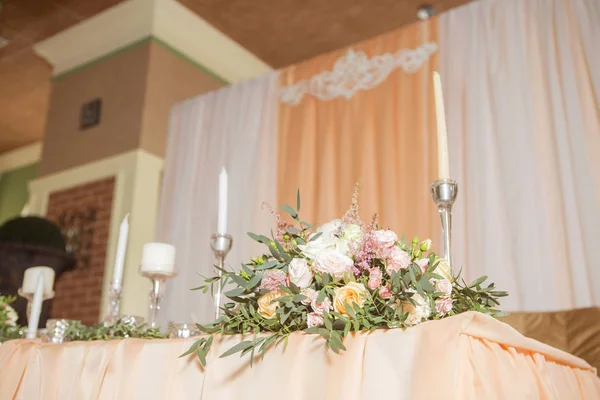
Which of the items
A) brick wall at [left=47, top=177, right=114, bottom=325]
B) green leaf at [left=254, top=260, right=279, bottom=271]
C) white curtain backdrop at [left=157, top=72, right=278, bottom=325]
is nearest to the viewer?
green leaf at [left=254, top=260, right=279, bottom=271]

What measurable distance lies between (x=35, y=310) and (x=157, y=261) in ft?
1.35

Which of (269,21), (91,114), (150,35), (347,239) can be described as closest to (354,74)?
(269,21)

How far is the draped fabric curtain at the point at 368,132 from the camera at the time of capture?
2.88 m

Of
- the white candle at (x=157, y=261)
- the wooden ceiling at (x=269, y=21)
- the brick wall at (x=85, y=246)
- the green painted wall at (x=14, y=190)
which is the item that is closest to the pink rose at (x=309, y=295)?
the white candle at (x=157, y=261)

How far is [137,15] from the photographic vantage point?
4.29 metres

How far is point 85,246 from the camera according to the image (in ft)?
13.5

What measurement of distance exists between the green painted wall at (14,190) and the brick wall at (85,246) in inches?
109

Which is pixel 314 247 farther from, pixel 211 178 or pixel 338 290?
pixel 211 178

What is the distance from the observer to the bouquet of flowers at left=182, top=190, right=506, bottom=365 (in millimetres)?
Answer: 981

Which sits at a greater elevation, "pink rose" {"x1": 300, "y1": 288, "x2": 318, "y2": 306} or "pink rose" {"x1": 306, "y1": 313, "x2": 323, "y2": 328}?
"pink rose" {"x1": 300, "y1": 288, "x2": 318, "y2": 306}

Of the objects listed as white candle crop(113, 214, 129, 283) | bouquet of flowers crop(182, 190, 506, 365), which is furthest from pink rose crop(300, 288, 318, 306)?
white candle crop(113, 214, 129, 283)

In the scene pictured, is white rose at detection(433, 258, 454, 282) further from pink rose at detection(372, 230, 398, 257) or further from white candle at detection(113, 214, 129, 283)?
white candle at detection(113, 214, 129, 283)

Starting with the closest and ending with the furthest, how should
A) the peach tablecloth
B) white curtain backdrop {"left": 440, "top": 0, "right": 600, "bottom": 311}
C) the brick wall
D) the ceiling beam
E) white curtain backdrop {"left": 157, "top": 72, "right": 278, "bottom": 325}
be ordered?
the peach tablecloth, white curtain backdrop {"left": 440, "top": 0, "right": 600, "bottom": 311}, white curtain backdrop {"left": 157, "top": 72, "right": 278, "bottom": 325}, the brick wall, the ceiling beam

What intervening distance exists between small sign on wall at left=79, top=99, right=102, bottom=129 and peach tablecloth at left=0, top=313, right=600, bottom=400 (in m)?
3.29
